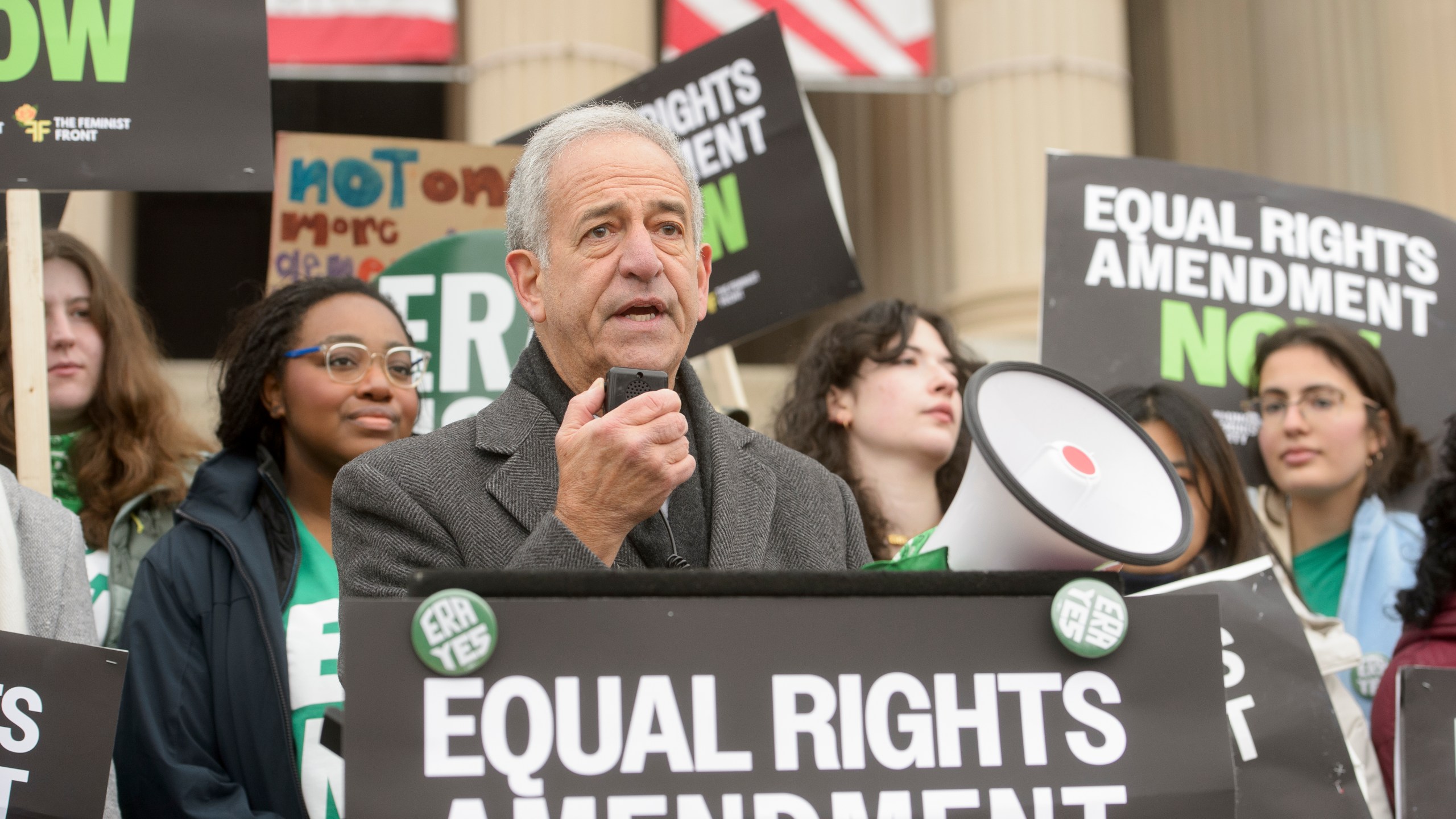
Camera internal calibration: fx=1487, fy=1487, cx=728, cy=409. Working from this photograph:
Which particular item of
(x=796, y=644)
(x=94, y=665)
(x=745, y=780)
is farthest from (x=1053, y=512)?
(x=94, y=665)

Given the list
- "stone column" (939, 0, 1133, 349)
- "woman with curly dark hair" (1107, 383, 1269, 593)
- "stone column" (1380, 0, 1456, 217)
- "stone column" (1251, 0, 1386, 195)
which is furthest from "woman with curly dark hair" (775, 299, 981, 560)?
"stone column" (1251, 0, 1386, 195)

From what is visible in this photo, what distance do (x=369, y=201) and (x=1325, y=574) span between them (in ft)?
9.69

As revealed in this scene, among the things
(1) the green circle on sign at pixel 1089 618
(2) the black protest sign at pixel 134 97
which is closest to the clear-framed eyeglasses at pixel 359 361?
(2) the black protest sign at pixel 134 97

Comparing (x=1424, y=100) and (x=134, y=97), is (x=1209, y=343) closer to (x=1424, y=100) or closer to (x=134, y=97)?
(x=134, y=97)

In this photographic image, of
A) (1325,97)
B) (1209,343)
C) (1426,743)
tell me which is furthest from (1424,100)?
(1426,743)

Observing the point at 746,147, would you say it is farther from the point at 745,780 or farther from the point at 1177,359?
the point at 745,780

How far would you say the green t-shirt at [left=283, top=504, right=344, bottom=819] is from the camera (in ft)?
9.19

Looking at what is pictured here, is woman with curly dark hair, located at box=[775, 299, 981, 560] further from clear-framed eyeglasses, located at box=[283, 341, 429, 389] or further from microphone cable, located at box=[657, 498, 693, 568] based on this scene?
→ microphone cable, located at box=[657, 498, 693, 568]

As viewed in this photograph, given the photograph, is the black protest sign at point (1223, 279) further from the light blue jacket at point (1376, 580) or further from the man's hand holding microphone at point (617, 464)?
the man's hand holding microphone at point (617, 464)

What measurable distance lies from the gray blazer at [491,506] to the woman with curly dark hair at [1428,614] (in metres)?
1.82

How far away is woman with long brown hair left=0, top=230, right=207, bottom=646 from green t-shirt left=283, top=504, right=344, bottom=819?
0.55 metres

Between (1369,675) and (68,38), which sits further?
(1369,675)

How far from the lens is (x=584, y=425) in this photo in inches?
70.1

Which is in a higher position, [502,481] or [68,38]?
[68,38]
